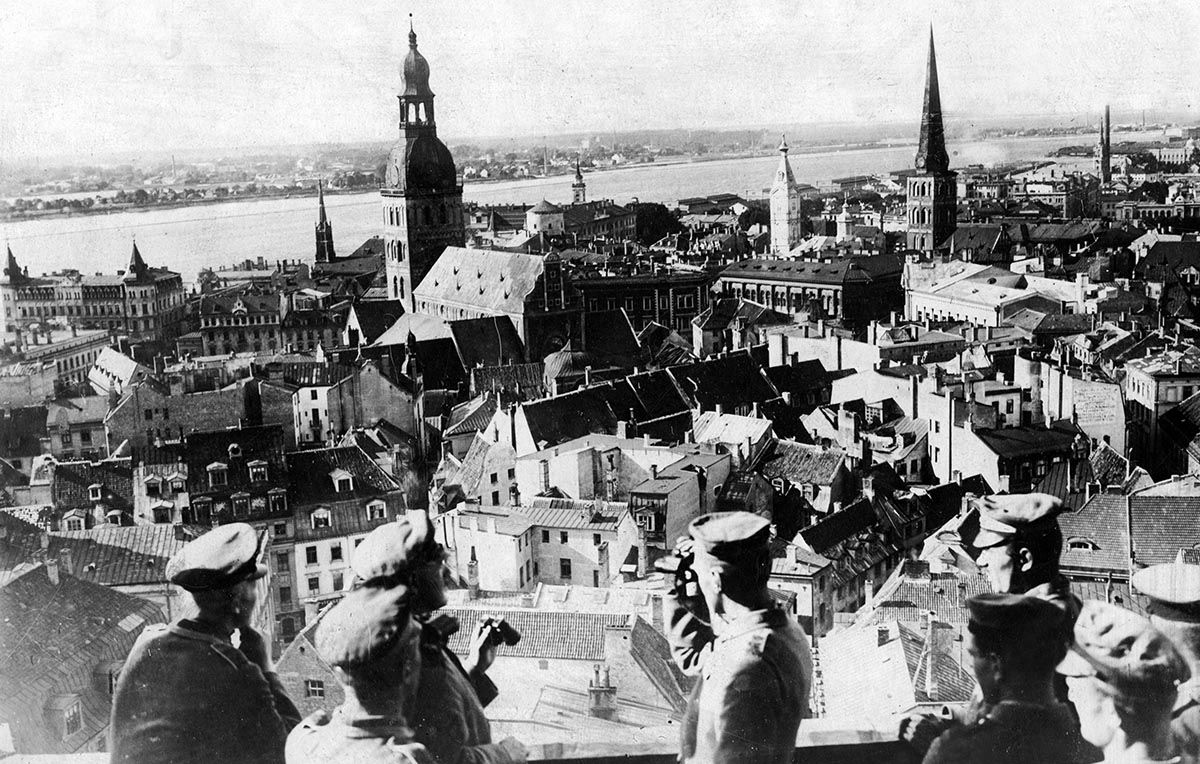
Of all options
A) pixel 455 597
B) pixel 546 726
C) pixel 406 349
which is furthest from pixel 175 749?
pixel 406 349

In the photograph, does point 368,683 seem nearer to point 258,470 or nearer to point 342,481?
point 342,481

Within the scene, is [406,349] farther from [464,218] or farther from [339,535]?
[339,535]

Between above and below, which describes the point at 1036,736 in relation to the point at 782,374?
above

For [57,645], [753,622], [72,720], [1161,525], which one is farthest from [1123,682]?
[1161,525]

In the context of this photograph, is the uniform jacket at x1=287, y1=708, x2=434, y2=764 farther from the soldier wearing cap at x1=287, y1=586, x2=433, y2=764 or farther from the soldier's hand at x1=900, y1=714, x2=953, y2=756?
the soldier's hand at x1=900, y1=714, x2=953, y2=756

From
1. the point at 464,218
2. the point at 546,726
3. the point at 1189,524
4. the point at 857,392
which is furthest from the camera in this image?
the point at 464,218
